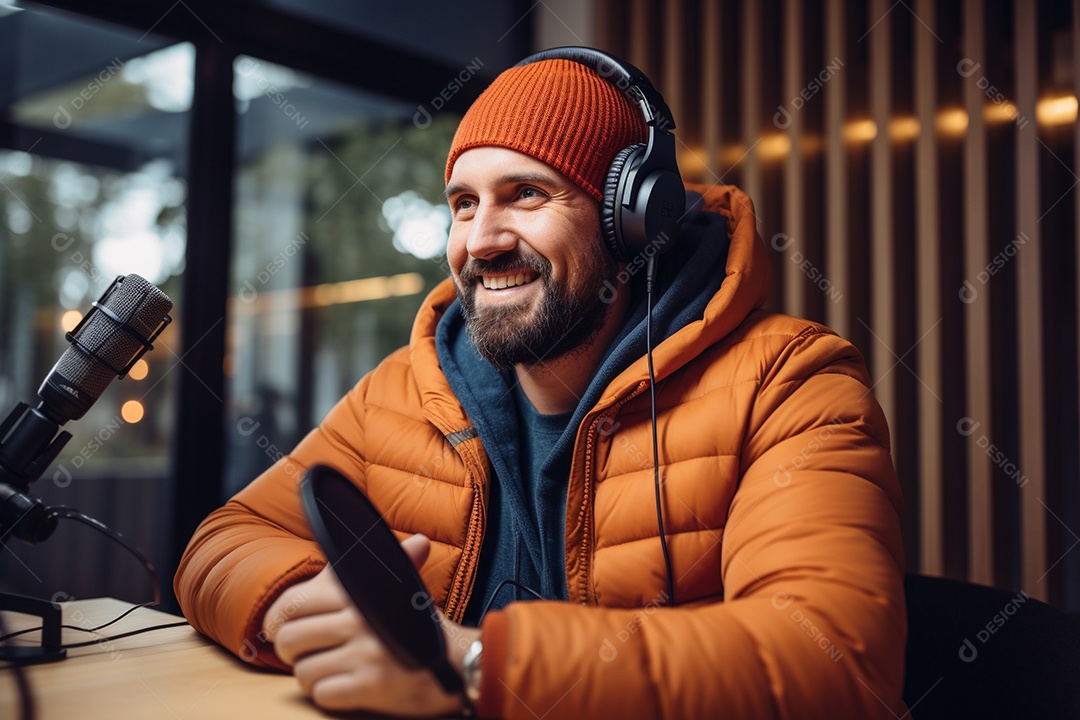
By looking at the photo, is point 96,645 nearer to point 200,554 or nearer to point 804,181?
point 200,554

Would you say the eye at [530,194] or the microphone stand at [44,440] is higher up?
the eye at [530,194]

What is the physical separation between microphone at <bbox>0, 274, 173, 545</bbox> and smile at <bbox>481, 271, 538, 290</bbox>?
1.68 feet

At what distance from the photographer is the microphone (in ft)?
3.37

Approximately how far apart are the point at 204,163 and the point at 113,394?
0.79 m

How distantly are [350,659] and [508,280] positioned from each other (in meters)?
0.76

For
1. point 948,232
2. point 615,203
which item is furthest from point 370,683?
point 948,232

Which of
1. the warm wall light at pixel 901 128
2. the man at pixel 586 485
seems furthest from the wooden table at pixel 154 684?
the warm wall light at pixel 901 128

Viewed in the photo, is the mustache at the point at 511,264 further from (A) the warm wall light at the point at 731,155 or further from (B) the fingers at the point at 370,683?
(A) the warm wall light at the point at 731,155

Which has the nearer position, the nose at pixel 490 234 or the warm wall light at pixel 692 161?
the nose at pixel 490 234

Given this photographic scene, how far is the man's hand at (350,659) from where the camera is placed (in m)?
0.72

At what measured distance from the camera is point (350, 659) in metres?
0.75

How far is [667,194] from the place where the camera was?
1.29 metres

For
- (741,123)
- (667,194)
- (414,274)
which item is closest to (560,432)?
(667,194)

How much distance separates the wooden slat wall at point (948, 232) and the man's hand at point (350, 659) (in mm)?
1683
